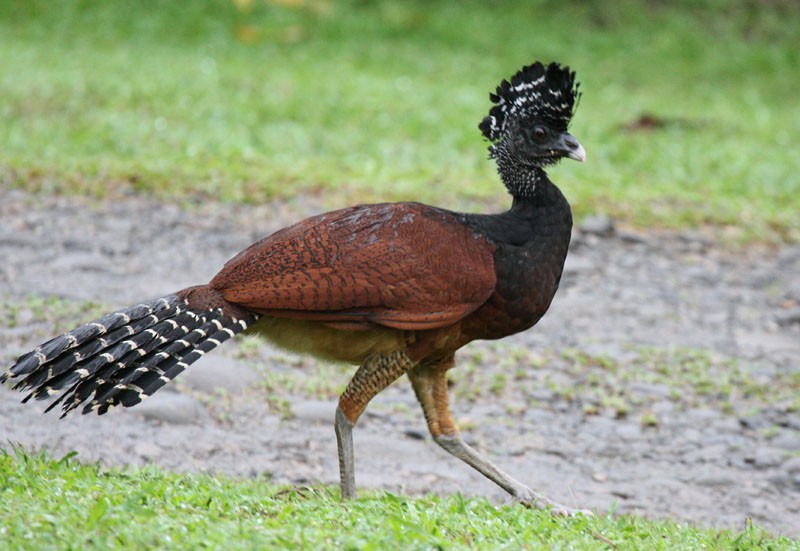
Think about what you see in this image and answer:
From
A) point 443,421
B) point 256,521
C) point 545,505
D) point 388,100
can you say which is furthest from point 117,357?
point 388,100

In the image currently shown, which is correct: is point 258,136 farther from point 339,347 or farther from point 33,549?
point 33,549

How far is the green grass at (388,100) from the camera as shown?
993 centimetres

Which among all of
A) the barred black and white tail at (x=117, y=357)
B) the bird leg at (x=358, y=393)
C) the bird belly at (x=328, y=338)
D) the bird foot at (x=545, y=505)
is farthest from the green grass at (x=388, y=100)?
the barred black and white tail at (x=117, y=357)

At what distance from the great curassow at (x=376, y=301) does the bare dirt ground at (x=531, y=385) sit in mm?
926

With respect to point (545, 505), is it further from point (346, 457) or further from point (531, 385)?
point (531, 385)

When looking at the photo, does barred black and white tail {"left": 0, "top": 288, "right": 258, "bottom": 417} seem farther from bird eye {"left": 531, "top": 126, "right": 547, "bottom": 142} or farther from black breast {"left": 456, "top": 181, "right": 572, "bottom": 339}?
bird eye {"left": 531, "top": 126, "right": 547, "bottom": 142}

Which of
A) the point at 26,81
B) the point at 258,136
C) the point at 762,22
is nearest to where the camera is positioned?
the point at 258,136

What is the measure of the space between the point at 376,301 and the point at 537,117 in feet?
4.07

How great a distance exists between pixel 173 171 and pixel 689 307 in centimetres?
450

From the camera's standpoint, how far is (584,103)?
14.3 metres

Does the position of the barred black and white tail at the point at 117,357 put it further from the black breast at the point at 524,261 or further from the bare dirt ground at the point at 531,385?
the black breast at the point at 524,261

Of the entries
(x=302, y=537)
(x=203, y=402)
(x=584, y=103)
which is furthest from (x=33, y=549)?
(x=584, y=103)

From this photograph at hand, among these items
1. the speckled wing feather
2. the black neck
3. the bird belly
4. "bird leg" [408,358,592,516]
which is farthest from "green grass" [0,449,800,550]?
the black neck

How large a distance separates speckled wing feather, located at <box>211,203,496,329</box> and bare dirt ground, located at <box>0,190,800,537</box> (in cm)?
127
